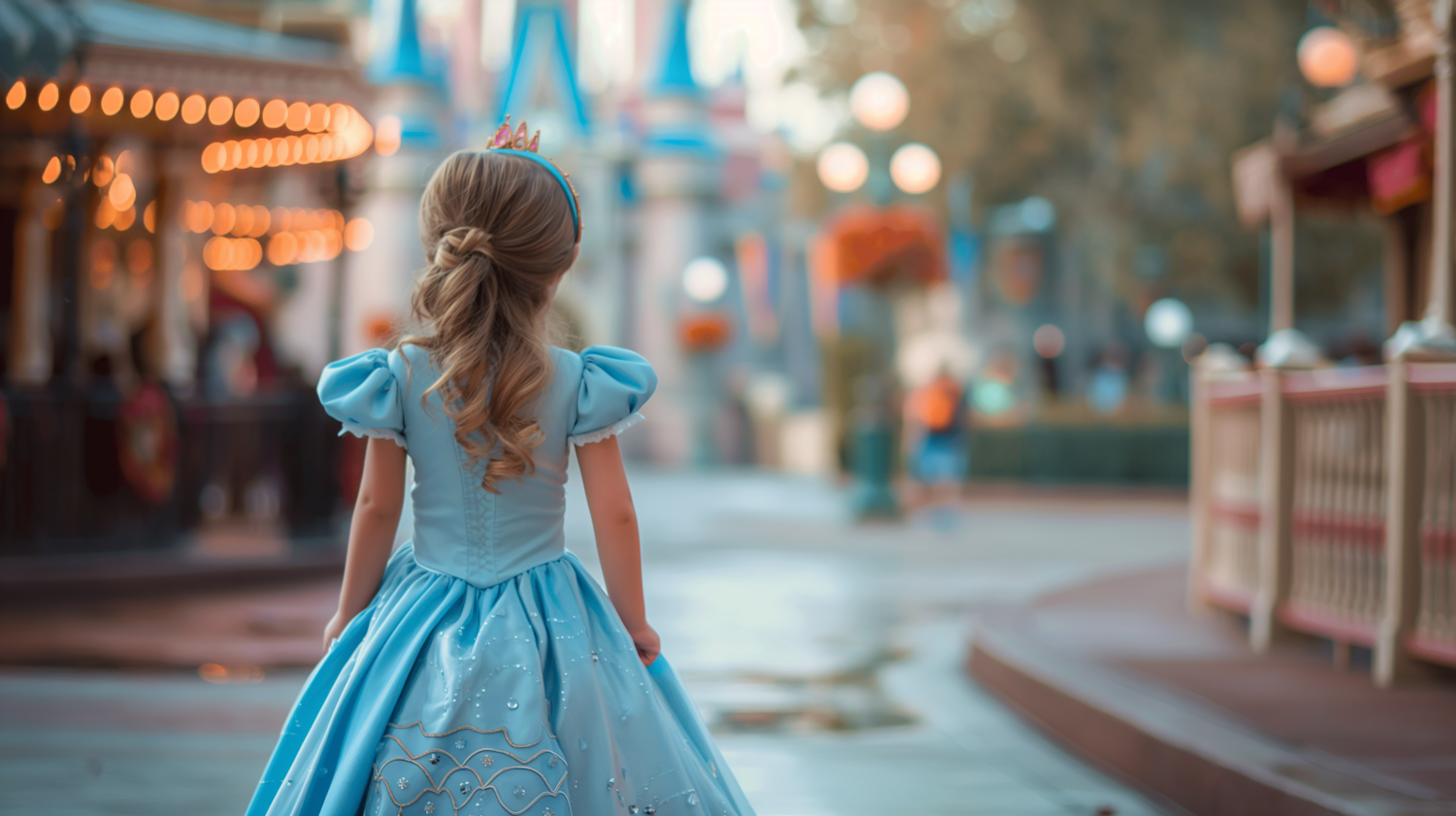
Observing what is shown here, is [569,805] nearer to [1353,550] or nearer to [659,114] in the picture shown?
[1353,550]

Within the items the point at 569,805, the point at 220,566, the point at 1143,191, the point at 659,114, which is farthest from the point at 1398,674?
the point at 659,114

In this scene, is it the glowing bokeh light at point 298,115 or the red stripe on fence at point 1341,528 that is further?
the glowing bokeh light at point 298,115

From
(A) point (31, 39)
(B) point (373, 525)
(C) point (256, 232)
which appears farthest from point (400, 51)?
(B) point (373, 525)

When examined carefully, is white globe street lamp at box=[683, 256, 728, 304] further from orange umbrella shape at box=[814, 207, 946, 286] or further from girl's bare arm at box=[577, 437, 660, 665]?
girl's bare arm at box=[577, 437, 660, 665]

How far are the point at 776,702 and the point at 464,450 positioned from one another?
3.87 meters

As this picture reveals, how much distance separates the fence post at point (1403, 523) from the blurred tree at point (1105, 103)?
14.3 meters

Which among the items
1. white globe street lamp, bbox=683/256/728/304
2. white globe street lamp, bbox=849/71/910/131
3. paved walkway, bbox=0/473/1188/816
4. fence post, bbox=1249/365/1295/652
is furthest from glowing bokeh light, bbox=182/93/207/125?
white globe street lamp, bbox=683/256/728/304

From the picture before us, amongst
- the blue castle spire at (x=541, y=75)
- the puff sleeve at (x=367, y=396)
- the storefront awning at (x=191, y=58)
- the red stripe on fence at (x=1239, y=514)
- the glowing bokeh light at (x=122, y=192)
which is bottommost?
the red stripe on fence at (x=1239, y=514)

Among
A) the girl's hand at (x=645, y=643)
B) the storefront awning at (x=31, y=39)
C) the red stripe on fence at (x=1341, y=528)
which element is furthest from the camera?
the storefront awning at (x=31, y=39)

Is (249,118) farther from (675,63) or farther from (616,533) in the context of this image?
(675,63)

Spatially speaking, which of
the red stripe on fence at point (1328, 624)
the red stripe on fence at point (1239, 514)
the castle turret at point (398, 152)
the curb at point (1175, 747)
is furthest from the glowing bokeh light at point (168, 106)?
the castle turret at point (398, 152)

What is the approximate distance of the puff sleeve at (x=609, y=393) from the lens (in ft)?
9.12

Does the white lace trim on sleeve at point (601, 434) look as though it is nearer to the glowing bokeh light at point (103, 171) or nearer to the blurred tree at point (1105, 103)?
the glowing bokeh light at point (103, 171)

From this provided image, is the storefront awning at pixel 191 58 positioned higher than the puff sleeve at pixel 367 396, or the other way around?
the storefront awning at pixel 191 58
